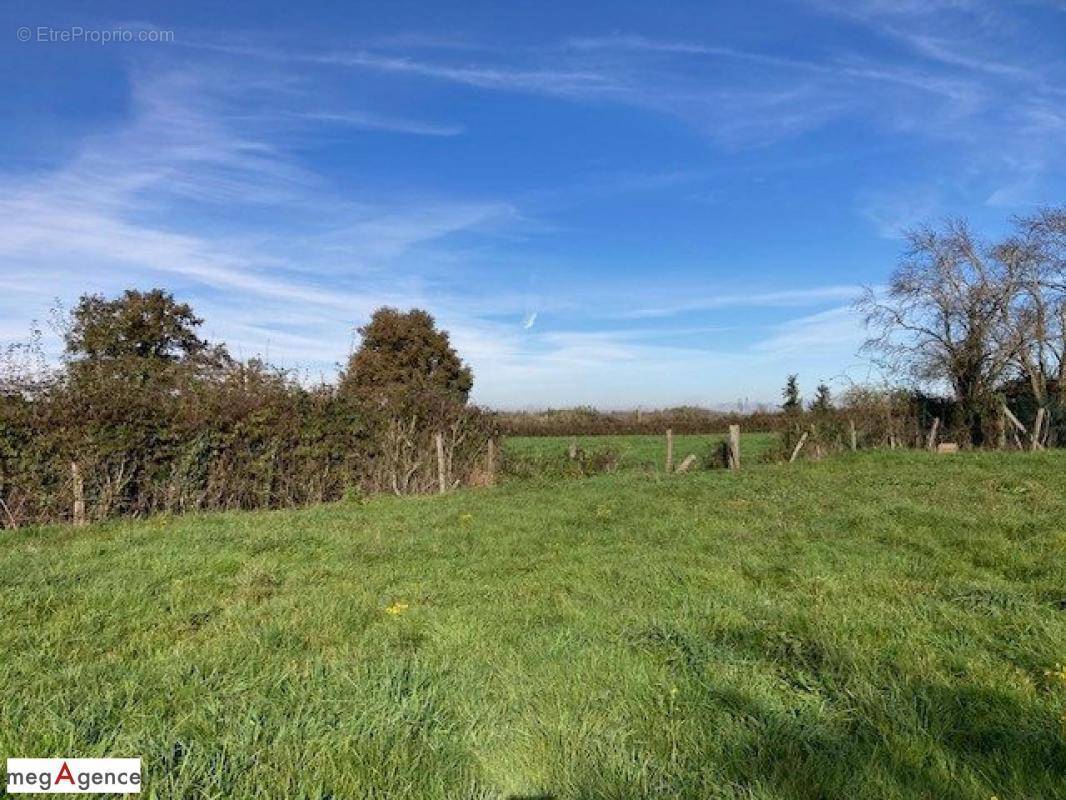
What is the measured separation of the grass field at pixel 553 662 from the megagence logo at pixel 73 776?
0.09 meters

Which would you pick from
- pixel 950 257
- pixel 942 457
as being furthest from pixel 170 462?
pixel 950 257

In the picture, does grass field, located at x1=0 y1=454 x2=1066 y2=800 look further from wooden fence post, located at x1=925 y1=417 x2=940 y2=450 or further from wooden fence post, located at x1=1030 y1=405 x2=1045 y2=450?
wooden fence post, located at x1=1030 y1=405 x2=1045 y2=450

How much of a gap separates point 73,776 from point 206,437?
9575 millimetres

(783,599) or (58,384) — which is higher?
(58,384)

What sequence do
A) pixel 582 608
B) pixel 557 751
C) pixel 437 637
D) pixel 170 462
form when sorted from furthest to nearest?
pixel 170 462
pixel 582 608
pixel 437 637
pixel 557 751

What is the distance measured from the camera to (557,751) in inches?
97.0

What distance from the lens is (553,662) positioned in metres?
3.37

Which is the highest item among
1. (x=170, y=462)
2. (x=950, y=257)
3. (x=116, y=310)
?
(x=950, y=257)

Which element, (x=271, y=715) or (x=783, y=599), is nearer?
(x=271, y=715)

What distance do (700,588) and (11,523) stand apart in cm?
953

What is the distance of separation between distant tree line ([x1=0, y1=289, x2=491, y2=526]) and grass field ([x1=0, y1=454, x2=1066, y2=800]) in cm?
264

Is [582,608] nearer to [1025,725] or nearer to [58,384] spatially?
[1025,725]

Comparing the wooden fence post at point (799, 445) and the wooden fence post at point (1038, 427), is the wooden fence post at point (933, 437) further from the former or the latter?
the wooden fence post at point (799, 445)

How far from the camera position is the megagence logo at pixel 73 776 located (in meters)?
2.11
